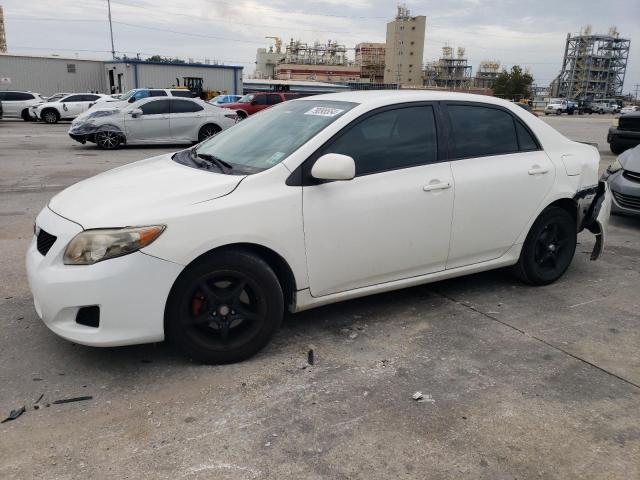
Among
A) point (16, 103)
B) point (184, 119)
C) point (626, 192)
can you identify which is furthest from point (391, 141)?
point (16, 103)

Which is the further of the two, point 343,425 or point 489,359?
point 489,359

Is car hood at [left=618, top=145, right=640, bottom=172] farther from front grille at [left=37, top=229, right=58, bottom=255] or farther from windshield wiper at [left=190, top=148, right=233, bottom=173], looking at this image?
front grille at [left=37, top=229, right=58, bottom=255]

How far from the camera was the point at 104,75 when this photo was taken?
44.3m

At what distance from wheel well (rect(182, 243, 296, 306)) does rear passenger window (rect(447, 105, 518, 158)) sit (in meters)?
1.55

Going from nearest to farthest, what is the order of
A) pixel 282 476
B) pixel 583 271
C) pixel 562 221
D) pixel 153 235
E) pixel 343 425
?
pixel 282 476
pixel 343 425
pixel 153 235
pixel 562 221
pixel 583 271

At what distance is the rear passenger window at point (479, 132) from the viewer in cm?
400

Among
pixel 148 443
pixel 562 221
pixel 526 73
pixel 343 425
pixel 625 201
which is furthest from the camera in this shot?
pixel 526 73

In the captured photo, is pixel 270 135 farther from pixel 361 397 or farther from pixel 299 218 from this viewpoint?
pixel 361 397

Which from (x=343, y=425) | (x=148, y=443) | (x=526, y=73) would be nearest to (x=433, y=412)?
(x=343, y=425)

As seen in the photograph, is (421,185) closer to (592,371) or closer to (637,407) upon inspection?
(592,371)

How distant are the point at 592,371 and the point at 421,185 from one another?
1.59m

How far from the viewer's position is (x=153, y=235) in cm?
287

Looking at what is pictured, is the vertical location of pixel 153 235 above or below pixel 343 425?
above

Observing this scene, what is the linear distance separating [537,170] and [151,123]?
1291 cm
